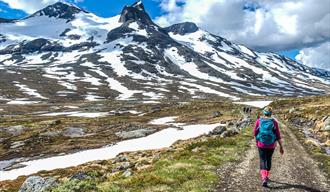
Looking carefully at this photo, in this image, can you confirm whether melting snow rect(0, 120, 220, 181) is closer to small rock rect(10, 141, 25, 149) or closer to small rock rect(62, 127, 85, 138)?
small rock rect(10, 141, 25, 149)

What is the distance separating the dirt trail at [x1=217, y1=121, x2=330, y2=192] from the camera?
18484 millimetres

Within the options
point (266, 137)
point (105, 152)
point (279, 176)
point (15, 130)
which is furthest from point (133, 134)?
point (266, 137)

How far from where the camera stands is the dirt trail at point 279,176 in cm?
1848

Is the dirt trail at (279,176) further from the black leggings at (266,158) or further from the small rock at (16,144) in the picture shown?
the small rock at (16,144)

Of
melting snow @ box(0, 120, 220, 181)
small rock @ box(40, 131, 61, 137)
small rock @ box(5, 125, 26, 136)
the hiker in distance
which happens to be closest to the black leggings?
the hiker in distance

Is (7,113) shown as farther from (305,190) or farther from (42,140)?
(305,190)

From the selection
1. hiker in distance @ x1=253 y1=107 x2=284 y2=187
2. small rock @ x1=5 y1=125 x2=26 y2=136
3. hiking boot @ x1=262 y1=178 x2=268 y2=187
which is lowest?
small rock @ x1=5 y1=125 x2=26 y2=136

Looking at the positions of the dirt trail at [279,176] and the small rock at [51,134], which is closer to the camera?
the dirt trail at [279,176]

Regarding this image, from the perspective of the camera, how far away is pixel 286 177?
830 inches

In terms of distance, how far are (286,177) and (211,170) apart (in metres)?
3.98

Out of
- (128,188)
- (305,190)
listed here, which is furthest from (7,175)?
(305,190)

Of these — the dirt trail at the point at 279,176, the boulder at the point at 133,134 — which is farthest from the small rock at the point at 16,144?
the dirt trail at the point at 279,176

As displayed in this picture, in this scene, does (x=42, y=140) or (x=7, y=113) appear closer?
(x=42, y=140)

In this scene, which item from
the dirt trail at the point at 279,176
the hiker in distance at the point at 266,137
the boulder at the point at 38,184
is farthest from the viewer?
the boulder at the point at 38,184
